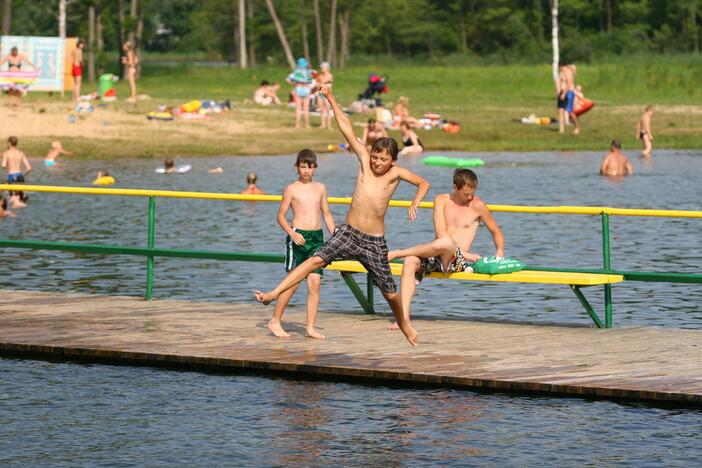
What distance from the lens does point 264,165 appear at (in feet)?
121

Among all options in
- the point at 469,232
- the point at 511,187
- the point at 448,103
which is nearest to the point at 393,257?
the point at 469,232

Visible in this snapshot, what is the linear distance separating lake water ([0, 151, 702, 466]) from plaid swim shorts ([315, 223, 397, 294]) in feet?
2.84

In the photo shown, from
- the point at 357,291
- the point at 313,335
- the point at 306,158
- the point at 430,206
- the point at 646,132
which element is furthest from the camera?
the point at 646,132

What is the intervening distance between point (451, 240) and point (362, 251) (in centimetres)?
132

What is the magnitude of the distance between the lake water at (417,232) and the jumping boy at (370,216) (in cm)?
366

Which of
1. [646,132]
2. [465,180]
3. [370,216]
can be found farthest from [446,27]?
[370,216]

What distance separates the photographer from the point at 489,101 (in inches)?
2141

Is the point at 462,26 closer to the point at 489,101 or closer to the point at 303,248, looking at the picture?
the point at 489,101

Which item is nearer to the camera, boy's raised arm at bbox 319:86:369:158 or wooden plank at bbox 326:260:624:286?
boy's raised arm at bbox 319:86:369:158

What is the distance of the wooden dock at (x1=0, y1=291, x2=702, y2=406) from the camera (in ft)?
34.9

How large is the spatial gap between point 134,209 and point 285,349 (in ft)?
56.8

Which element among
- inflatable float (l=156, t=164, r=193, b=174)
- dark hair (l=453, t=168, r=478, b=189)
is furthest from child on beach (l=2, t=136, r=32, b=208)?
dark hair (l=453, t=168, r=478, b=189)

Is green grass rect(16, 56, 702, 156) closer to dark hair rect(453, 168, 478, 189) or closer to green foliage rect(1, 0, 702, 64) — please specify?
green foliage rect(1, 0, 702, 64)

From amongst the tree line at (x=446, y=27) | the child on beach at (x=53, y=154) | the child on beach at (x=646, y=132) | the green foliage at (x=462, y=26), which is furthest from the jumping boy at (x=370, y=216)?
the green foliage at (x=462, y=26)
